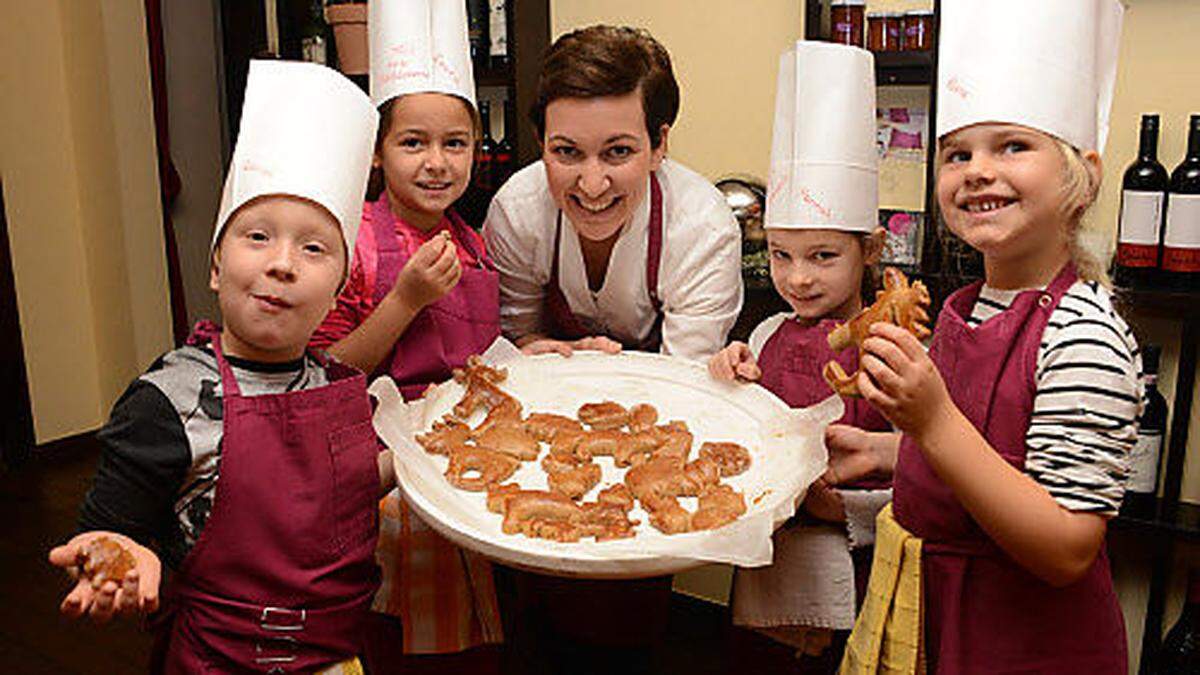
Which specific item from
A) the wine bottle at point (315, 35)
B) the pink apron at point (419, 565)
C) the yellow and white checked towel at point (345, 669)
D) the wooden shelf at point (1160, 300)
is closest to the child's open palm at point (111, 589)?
the yellow and white checked towel at point (345, 669)

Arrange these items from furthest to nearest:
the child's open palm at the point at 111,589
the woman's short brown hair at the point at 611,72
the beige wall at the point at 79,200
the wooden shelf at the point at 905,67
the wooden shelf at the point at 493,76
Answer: the beige wall at the point at 79,200
the wooden shelf at the point at 493,76
the wooden shelf at the point at 905,67
the woman's short brown hair at the point at 611,72
the child's open palm at the point at 111,589

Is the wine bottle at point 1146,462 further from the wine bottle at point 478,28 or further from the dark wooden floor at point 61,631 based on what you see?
the wine bottle at point 478,28

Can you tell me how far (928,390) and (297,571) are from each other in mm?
844

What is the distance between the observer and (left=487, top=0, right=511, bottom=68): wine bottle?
2.85m

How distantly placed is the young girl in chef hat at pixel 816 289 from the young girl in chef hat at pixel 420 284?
0.49m

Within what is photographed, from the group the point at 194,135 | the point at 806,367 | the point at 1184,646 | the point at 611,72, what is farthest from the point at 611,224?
the point at 194,135

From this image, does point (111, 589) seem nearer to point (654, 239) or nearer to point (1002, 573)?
point (1002, 573)

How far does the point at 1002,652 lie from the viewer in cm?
126

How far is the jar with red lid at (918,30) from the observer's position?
221 cm

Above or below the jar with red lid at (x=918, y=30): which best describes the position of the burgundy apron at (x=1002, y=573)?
below

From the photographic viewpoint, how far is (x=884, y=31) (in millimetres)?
2262

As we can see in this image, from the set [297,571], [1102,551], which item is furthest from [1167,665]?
[297,571]

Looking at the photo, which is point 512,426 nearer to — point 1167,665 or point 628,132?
point 628,132

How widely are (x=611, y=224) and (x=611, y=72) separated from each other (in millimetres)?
299
